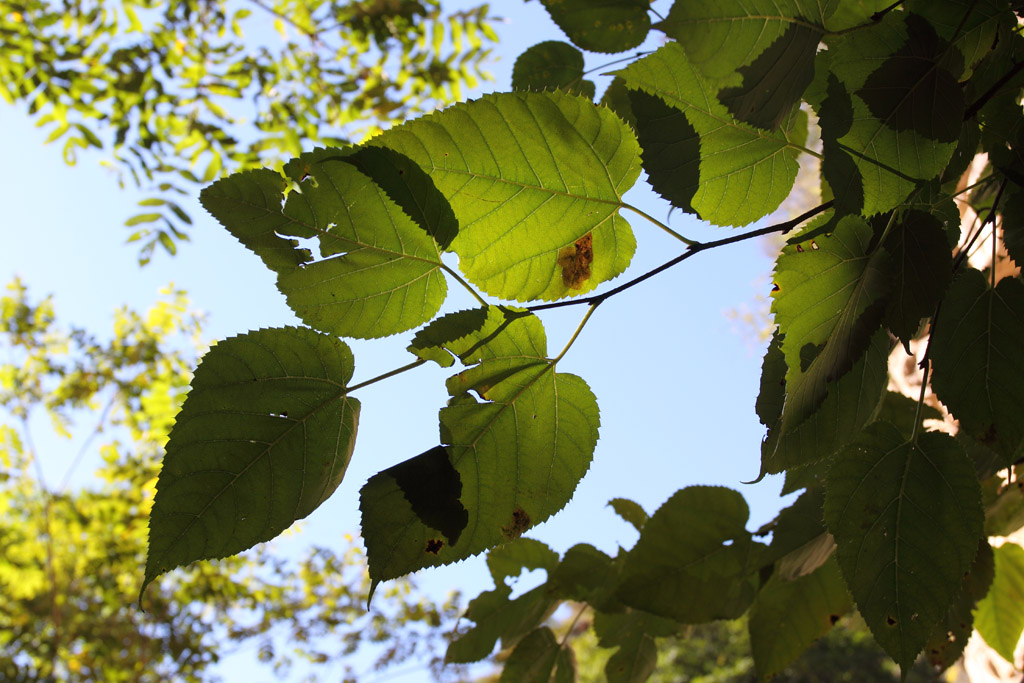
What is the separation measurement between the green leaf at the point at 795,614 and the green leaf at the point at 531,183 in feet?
1.52

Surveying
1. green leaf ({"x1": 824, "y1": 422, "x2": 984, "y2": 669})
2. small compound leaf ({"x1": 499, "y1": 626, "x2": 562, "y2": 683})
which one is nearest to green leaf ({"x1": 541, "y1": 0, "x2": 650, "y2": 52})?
green leaf ({"x1": 824, "y1": 422, "x2": 984, "y2": 669})

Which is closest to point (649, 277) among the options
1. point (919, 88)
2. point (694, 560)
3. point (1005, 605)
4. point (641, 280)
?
point (641, 280)

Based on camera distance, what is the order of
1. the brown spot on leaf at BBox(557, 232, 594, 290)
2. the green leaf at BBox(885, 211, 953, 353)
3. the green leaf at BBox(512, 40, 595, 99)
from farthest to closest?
the green leaf at BBox(512, 40, 595, 99) < the brown spot on leaf at BBox(557, 232, 594, 290) < the green leaf at BBox(885, 211, 953, 353)

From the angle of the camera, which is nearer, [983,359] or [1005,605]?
[983,359]

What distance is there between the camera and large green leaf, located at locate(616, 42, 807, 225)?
51 cm

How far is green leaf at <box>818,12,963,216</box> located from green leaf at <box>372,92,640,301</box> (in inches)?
5.9

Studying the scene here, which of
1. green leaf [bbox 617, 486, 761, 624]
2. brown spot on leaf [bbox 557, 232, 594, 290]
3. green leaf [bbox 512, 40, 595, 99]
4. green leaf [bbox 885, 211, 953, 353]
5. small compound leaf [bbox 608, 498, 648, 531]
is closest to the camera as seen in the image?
green leaf [bbox 885, 211, 953, 353]

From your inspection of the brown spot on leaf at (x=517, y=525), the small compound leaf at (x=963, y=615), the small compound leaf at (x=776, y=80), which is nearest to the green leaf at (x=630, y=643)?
the small compound leaf at (x=963, y=615)

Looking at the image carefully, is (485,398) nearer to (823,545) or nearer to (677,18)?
(677,18)

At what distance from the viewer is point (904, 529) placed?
538 mm

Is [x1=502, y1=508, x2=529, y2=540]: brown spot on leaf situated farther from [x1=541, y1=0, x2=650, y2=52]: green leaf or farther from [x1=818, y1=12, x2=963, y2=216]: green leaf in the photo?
[x1=541, y1=0, x2=650, y2=52]: green leaf

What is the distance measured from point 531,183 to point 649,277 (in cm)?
11

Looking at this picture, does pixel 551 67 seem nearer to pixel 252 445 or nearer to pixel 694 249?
pixel 694 249

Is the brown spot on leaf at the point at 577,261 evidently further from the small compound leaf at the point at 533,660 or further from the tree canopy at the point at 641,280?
the small compound leaf at the point at 533,660
